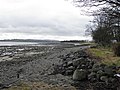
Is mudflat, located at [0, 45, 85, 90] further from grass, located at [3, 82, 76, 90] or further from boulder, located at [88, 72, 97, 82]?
boulder, located at [88, 72, 97, 82]

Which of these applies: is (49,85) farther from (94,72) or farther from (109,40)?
(109,40)

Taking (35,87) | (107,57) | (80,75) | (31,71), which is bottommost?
(31,71)

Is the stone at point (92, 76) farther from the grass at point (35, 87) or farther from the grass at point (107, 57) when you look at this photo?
the grass at point (107, 57)

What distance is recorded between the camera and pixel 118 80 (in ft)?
56.3

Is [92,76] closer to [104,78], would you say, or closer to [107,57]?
[104,78]

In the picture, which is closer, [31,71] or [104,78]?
[104,78]

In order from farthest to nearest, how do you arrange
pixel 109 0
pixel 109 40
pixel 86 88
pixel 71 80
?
pixel 109 40
pixel 71 80
pixel 109 0
pixel 86 88

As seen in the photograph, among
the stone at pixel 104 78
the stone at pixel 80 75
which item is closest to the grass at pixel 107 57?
the stone at pixel 80 75

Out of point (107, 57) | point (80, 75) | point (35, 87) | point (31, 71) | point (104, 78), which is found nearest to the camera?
point (35, 87)

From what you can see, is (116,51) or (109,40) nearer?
(116,51)

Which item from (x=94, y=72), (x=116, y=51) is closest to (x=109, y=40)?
(x=116, y=51)

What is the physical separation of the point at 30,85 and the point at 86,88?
3289 mm

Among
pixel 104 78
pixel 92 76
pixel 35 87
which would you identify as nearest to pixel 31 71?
pixel 92 76

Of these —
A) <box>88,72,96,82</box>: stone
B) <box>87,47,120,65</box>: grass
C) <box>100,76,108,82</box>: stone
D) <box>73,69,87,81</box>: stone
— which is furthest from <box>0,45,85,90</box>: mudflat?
<box>87,47,120,65</box>: grass
